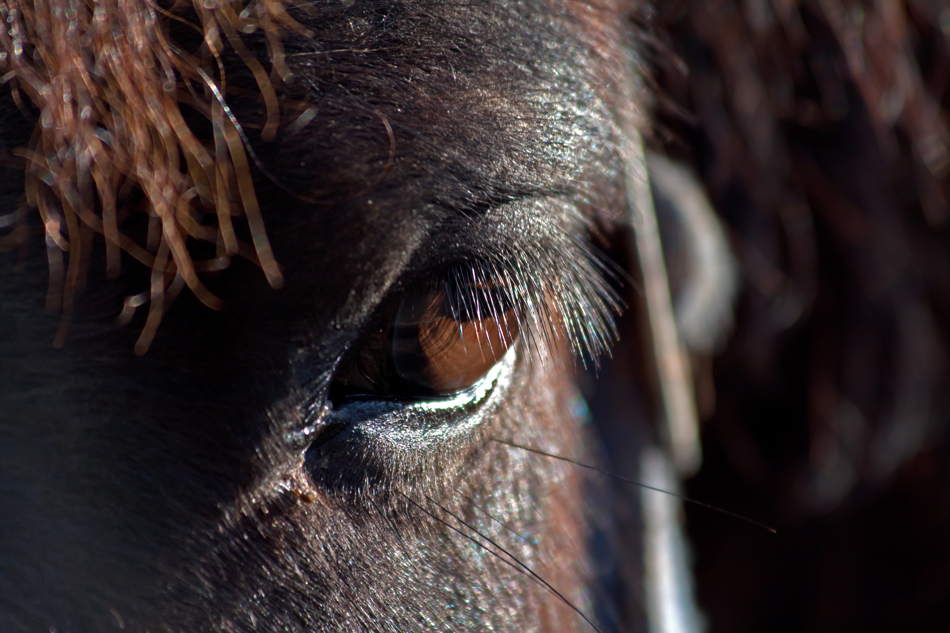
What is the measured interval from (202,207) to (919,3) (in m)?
1.24

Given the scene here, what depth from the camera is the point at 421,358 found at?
530 mm

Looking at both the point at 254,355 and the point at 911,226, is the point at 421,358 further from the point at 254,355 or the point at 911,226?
the point at 911,226

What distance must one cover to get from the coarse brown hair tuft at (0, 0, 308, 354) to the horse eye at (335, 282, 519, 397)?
0.30ft

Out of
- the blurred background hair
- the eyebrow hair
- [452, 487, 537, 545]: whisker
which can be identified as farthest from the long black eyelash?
the blurred background hair

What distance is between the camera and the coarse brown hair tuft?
410 mm

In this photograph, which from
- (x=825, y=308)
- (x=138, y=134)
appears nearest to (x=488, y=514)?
(x=138, y=134)

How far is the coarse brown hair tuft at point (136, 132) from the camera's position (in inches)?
16.2

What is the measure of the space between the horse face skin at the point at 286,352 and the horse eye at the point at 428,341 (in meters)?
0.02

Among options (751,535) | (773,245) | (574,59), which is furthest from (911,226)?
(574,59)

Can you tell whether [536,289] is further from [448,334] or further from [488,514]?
[488,514]

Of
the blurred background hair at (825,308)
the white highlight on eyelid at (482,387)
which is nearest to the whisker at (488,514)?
the white highlight on eyelid at (482,387)

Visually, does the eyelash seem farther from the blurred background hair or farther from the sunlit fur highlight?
the blurred background hair

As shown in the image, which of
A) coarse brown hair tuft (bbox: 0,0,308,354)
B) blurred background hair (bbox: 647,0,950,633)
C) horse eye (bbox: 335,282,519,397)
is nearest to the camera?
coarse brown hair tuft (bbox: 0,0,308,354)

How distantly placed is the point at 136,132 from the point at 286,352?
0.14 metres
